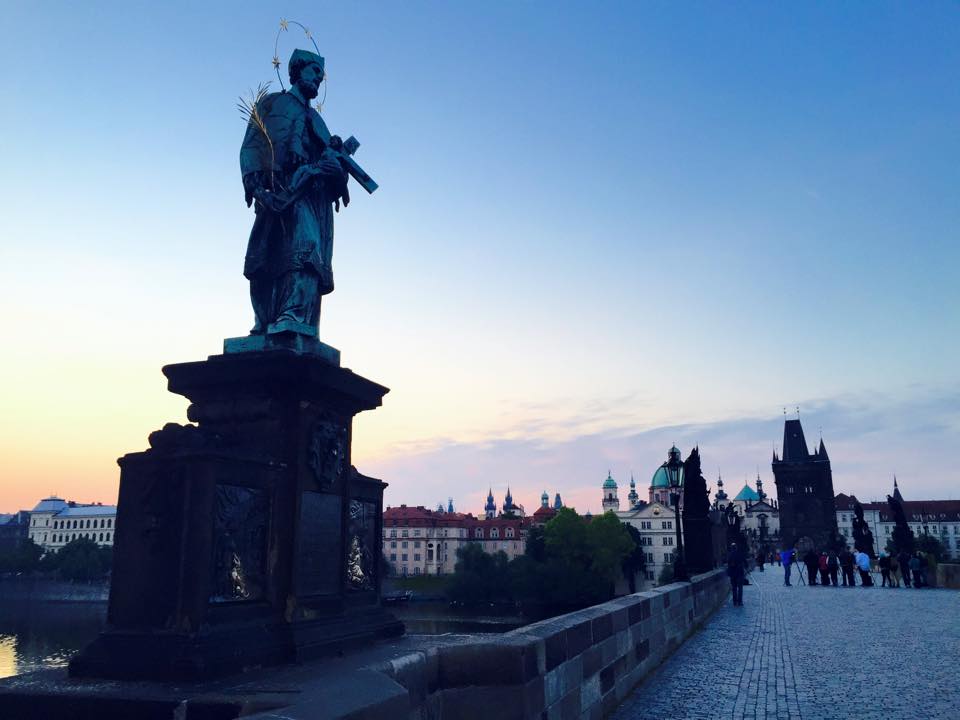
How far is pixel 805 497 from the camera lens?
445 feet

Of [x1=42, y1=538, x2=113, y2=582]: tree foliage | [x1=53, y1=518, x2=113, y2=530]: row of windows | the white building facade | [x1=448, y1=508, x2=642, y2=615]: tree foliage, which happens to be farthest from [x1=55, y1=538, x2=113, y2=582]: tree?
[x1=448, y1=508, x2=642, y2=615]: tree foliage

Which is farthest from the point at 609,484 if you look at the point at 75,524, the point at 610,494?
the point at 75,524

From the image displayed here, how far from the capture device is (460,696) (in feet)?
14.3

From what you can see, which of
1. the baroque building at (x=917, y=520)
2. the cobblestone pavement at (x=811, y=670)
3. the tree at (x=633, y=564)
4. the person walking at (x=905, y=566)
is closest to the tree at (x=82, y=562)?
the tree at (x=633, y=564)

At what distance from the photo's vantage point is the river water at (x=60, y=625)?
49219 millimetres

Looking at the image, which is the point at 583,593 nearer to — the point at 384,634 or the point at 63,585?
the point at 63,585

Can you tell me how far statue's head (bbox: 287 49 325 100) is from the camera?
7.29 metres

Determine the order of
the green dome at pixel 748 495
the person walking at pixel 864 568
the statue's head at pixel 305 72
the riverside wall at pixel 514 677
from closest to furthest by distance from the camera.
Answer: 1. the riverside wall at pixel 514 677
2. the statue's head at pixel 305 72
3. the person walking at pixel 864 568
4. the green dome at pixel 748 495

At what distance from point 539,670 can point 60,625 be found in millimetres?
80289

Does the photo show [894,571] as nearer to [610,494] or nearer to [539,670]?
[539,670]

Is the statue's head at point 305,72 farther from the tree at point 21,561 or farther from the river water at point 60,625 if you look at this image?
the tree at point 21,561

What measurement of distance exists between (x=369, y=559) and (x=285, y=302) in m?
2.56

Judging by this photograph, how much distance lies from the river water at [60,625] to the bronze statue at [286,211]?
30.2 metres

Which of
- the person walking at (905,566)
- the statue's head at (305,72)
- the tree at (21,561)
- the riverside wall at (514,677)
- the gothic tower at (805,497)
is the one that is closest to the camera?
the riverside wall at (514,677)
